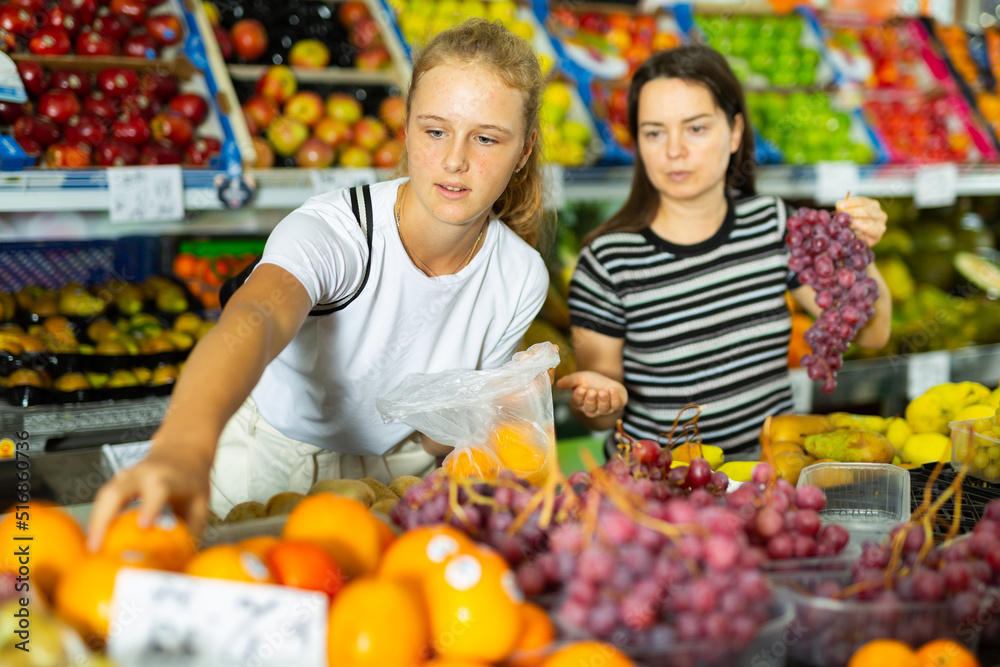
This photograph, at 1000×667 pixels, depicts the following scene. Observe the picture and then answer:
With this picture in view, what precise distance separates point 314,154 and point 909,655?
2.29 meters

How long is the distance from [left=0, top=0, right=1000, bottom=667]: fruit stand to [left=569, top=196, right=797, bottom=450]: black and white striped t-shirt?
294 millimetres

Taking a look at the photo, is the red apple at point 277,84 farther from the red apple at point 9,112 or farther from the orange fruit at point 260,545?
the orange fruit at point 260,545

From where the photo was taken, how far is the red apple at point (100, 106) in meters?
2.25

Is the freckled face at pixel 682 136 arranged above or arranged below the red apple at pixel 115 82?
below

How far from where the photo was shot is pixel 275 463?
169cm

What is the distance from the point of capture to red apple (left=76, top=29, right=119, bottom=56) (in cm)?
228

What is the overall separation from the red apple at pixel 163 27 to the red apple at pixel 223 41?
7.2 inches

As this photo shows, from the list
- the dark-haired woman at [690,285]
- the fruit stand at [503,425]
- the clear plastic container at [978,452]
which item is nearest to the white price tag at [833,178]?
the fruit stand at [503,425]

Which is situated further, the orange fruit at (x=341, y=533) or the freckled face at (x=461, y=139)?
the freckled face at (x=461, y=139)

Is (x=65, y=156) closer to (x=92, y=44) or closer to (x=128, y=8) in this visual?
(x=92, y=44)

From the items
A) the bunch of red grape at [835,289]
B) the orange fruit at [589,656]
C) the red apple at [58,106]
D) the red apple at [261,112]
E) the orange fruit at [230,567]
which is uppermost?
the red apple at [261,112]

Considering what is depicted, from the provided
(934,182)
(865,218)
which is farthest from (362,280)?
(934,182)

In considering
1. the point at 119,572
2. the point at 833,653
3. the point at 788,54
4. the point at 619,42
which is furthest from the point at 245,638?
the point at 788,54

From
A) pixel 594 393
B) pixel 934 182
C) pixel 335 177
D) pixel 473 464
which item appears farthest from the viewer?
pixel 934 182
